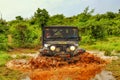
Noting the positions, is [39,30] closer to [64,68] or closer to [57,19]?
[57,19]

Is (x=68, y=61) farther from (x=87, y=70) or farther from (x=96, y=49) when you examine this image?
(x=96, y=49)

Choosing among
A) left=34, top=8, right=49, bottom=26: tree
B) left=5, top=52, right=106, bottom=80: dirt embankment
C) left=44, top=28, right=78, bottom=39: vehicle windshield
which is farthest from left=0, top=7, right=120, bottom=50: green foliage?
left=5, top=52, right=106, bottom=80: dirt embankment

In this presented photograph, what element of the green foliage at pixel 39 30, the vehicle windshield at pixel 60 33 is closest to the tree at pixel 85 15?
the green foliage at pixel 39 30

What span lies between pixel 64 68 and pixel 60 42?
204cm

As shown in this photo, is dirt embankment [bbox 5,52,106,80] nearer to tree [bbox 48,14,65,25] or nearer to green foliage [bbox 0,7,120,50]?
green foliage [bbox 0,7,120,50]

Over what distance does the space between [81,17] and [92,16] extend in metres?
2.81

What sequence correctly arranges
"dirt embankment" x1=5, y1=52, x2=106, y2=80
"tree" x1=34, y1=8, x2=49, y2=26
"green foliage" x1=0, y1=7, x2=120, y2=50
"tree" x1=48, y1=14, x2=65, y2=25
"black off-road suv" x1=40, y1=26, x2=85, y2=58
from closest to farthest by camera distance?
1. "dirt embankment" x1=5, y1=52, x2=106, y2=80
2. "black off-road suv" x1=40, y1=26, x2=85, y2=58
3. "green foliage" x1=0, y1=7, x2=120, y2=50
4. "tree" x1=34, y1=8, x2=49, y2=26
5. "tree" x1=48, y1=14, x2=65, y2=25

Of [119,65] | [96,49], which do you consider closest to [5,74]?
[119,65]

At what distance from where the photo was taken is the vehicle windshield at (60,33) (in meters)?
17.0

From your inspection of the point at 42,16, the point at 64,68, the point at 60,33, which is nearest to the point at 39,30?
the point at 42,16

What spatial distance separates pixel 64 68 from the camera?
48.4ft

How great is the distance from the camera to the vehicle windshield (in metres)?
17.0

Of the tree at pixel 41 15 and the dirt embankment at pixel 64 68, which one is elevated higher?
the tree at pixel 41 15

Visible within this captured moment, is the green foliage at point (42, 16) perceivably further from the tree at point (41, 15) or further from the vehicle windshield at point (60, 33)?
the vehicle windshield at point (60, 33)
